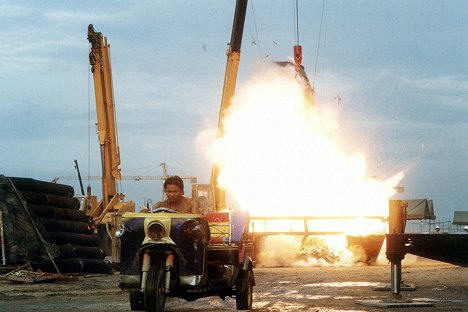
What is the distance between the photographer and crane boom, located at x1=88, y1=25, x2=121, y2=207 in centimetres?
4275

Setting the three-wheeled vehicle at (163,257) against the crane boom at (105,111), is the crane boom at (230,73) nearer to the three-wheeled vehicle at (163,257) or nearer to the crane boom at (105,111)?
the crane boom at (105,111)

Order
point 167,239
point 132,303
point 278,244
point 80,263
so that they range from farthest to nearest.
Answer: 1. point 278,244
2. point 80,263
3. point 132,303
4. point 167,239

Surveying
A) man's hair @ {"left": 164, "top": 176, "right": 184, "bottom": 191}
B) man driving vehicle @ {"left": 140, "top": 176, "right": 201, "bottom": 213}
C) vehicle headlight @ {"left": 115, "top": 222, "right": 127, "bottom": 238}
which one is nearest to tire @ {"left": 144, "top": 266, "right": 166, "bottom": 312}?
vehicle headlight @ {"left": 115, "top": 222, "right": 127, "bottom": 238}

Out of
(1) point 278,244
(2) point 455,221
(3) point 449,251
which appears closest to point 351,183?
(1) point 278,244

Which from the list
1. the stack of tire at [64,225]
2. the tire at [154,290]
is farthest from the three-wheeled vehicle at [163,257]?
the stack of tire at [64,225]

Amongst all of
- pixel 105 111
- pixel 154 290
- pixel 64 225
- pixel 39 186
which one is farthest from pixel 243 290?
pixel 105 111

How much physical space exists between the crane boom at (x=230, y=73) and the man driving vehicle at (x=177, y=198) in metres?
23.3

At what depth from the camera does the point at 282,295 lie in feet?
60.9

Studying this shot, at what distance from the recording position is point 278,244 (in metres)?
36.0

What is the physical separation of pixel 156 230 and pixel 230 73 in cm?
2660

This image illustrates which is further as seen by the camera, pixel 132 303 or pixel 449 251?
pixel 449 251

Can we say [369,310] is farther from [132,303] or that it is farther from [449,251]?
[132,303]

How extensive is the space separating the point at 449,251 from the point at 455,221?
70.4 m

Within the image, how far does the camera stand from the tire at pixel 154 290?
12.5 metres
